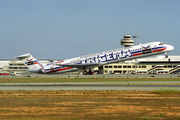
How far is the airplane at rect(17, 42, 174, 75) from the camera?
6056cm

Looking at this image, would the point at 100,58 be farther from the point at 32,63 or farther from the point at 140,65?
the point at 140,65

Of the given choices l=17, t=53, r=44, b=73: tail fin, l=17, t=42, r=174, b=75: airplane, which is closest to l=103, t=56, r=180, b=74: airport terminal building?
l=17, t=42, r=174, b=75: airplane

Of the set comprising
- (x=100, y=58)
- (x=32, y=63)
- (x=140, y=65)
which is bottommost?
(x=32, y=63)

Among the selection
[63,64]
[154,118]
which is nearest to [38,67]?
[63,64]

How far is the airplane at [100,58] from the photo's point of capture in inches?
2384

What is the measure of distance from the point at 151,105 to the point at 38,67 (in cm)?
5350

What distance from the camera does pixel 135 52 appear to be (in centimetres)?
6131

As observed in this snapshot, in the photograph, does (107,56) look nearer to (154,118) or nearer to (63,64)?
(63,64)

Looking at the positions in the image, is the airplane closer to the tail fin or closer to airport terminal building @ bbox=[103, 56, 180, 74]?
the tail fin

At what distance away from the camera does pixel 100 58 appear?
65.9 meters

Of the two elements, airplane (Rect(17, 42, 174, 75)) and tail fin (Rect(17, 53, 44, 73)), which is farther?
tail fin (Rect(17, 53, 44, 73))

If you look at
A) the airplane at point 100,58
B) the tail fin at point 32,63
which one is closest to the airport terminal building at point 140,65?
the airplane at point 100,58

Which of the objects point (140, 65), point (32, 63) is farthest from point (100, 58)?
point (140, 65)

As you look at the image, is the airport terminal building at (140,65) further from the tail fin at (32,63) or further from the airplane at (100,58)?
the tail fin at (32,63)
